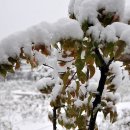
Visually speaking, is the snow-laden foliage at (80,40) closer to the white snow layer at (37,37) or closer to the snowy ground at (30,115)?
the white snow layer at (37,37)

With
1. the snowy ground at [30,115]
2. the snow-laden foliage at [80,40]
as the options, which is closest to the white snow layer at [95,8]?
the snow-laden foliage at [80,40]

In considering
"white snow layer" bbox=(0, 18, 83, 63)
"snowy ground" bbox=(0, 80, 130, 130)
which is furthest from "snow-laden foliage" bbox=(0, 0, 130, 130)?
"snowy ground" bbox=(0, 80, 130, 130)

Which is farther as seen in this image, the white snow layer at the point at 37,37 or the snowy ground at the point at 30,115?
the snowy ground at the point at 30,115

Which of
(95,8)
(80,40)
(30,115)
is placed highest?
(95,8)

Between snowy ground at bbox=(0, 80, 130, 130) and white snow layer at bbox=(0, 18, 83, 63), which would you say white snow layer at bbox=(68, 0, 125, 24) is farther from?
snowy ground at bbox=(0, 80, 130, 130)

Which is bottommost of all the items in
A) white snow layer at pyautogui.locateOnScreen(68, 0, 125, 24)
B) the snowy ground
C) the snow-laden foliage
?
the snowy ground

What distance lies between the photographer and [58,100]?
95.0 inches

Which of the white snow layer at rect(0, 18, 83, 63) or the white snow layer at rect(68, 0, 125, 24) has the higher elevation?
the white snow layer at rect(68, 0, 125, 24)

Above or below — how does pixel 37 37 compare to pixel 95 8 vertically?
below

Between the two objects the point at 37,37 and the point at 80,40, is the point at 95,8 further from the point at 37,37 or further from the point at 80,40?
the point at 37,37

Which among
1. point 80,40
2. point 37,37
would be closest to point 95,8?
point 80,40

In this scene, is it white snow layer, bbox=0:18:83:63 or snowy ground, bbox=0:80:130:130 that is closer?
white snow layer, bbox=0:18:83:63

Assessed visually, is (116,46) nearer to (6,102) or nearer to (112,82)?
(112,82)

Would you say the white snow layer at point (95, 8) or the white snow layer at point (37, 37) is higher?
the white snow layer at point (95, 8)
